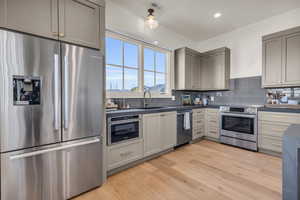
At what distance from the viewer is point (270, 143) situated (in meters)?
2.89

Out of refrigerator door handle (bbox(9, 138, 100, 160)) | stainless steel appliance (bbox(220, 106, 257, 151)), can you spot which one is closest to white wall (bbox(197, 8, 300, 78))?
stainless steel appliance (bbox(220, 106, 257, 151))

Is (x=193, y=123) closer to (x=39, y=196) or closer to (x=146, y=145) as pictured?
(x=146, y=145)

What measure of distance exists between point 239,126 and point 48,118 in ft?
11.7

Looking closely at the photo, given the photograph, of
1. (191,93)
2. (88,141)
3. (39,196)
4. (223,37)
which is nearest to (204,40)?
(223,37)

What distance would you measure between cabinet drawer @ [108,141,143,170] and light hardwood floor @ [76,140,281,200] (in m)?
0.16

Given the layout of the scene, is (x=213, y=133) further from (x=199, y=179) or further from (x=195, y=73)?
(x=199, y=179)

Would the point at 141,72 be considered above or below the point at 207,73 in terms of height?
below

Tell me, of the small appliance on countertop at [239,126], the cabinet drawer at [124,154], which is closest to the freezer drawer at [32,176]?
the cabinet drawer at [124,154]

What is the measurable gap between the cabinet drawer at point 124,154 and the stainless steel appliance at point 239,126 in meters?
2.17

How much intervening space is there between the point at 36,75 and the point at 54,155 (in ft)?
2.77

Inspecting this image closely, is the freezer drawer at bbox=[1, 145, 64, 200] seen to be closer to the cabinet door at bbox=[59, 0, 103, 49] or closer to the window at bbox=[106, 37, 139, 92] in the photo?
the cabinet door at bbox=[59, 0, 103, 49]

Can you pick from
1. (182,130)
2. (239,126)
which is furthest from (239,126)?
(182,130)

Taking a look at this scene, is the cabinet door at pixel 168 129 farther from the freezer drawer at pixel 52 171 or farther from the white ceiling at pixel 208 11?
the white ceiling at pixel 208 11

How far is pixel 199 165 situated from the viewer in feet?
8.20
